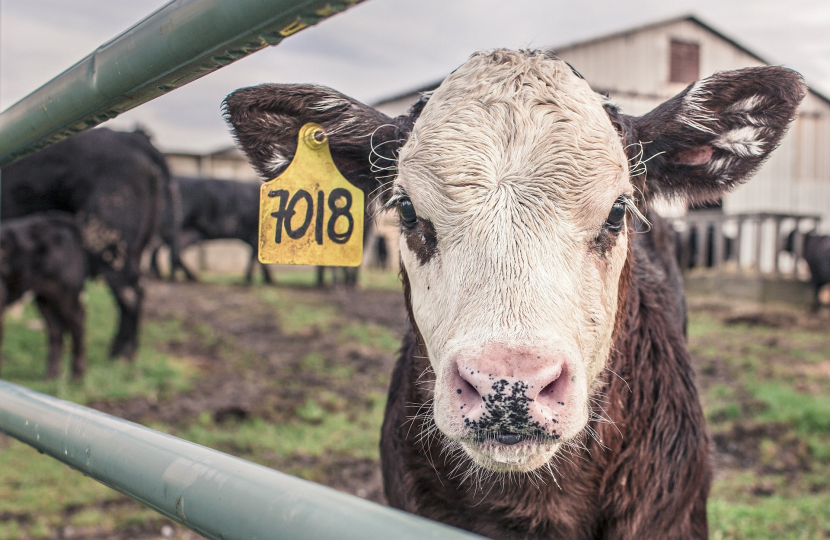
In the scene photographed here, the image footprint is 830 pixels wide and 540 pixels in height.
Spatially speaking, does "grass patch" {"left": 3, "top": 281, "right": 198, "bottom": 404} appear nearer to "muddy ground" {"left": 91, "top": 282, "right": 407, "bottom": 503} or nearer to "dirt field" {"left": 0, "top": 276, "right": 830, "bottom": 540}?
"dirt field" {"left": 0, "top": 276, "right": 830, "bottom": 540}

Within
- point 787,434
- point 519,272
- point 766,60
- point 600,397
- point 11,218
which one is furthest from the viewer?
point 766,60

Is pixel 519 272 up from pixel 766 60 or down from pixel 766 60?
down

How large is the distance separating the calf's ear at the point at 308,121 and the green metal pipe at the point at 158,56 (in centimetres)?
63

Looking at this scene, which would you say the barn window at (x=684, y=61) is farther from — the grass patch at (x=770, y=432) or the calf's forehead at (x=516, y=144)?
the calf's forehead at (x=516, y=144)

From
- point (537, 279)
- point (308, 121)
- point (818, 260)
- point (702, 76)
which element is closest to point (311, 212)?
point (308, 121)

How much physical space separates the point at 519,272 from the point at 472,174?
32cm

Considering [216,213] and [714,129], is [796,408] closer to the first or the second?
[714,129]

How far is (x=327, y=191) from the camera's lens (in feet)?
6.08

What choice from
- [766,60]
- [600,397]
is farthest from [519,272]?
[766,60]

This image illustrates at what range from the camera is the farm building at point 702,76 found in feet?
56.2

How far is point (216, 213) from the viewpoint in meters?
13.2

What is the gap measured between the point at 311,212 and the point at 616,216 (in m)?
0.86

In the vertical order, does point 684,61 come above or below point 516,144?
above

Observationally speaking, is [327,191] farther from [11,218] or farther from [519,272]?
[11,218]
